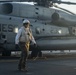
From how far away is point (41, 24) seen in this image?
63.3ft

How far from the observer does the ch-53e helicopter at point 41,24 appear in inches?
717

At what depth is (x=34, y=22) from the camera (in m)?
19.2

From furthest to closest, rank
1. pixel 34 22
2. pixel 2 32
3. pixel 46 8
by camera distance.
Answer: pixel 46 8, pixel 34 22, pixel 2 32

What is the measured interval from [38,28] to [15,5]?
2053 mm

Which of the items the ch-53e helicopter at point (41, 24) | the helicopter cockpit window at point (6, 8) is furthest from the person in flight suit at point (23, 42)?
the helicopter cockpit window at point (6, 8)

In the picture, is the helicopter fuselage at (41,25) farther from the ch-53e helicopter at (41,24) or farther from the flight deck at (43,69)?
the flight deck at (43,69)

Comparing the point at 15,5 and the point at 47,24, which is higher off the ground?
the point at 15,5

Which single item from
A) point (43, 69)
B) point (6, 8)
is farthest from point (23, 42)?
point (6, 8)

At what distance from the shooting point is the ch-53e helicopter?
18.2 m

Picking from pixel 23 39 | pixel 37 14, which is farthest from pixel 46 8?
pixel 23 39

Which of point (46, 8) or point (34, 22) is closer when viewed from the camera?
point (34, 22)

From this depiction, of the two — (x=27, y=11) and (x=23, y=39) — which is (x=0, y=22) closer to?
(x=27, y=11)

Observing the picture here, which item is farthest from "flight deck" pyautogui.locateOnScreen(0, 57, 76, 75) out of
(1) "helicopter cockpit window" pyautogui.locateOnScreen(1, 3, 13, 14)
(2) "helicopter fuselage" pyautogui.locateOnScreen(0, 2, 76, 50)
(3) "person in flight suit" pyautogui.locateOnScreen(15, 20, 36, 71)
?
(1) "helicopter cockpit window" pyautogui.locateOnScreen(1, 3, 13, 14)

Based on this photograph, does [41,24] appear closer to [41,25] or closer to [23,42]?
[41,25]
